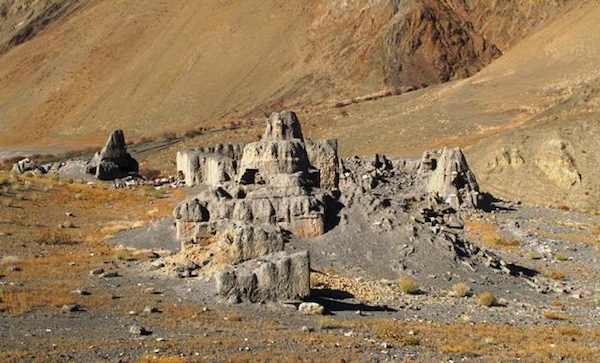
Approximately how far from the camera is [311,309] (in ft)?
49.2

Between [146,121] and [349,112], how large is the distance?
24.4m

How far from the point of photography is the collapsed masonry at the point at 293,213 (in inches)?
611

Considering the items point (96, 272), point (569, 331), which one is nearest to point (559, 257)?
point (569, 331)

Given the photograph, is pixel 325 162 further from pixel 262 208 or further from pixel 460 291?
pixel 460 291

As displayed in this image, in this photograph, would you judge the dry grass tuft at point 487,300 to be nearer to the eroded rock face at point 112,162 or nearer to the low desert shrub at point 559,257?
the low desert shrub at point 559,257

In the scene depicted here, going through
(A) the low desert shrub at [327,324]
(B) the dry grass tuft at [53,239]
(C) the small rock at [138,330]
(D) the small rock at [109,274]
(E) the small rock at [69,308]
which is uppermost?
(B) the dry grass tuft at [53,239]

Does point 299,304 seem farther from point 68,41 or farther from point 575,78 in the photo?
point 68,41

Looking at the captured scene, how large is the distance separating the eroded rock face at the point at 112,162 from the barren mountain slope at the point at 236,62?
33.3 m

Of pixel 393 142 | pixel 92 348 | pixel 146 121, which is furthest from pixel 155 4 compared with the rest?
pixel 92 348

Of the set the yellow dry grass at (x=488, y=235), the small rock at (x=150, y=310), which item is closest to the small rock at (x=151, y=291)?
the small rock at (x=150, y=310)

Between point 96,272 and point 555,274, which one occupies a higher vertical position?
point 96,272

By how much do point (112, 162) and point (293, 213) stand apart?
24603mm

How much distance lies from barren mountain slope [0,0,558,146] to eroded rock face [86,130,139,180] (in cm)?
3334

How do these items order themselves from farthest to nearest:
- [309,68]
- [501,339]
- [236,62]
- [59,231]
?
[236,62] < [309,68] < [59,231] < [501,339]
